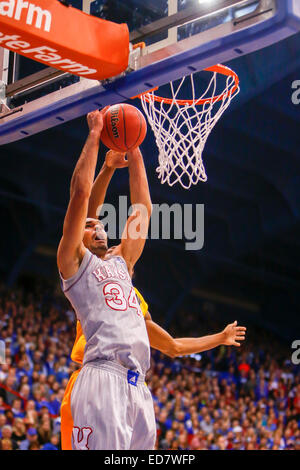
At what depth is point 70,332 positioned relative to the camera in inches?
541

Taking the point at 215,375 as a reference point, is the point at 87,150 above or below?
above

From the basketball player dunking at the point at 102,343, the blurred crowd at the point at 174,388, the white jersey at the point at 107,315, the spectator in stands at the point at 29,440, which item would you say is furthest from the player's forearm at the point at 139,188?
the spectator in stands at the point at 29,440

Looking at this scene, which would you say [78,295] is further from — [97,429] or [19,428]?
[19,428]

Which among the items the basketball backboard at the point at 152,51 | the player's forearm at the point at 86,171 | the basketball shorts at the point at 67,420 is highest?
the basketball backboard at the point at 152,51

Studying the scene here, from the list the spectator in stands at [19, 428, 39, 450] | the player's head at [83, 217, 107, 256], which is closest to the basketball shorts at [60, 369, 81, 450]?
the player's head at [83, 217, 107, 256]

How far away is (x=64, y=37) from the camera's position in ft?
12.0

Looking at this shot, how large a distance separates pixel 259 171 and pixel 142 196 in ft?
31.4

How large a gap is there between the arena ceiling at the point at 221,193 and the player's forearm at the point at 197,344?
21.6ft

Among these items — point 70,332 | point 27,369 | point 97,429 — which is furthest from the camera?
point 70,332

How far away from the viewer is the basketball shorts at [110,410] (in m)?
3.25

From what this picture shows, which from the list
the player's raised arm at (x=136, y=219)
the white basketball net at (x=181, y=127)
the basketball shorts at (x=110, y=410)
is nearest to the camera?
the basketball shorts at (x=110, y=410)

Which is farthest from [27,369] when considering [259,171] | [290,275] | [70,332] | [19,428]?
[290,275]

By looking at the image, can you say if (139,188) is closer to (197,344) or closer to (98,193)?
(98,193)

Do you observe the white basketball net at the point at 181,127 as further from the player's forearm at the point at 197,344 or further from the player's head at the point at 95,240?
the player's forearm at the point at 197,344
